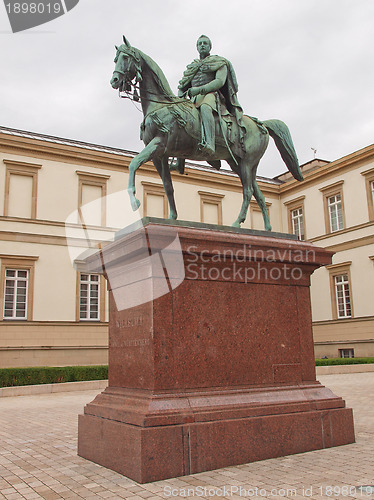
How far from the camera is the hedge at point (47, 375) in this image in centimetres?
1723

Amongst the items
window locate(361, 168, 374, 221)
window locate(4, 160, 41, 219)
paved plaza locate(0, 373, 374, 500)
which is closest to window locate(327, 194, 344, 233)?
window locate(361, 168, 374, 221)

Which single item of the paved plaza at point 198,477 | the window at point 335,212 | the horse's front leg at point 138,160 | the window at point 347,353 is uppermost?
the window at point 335,212

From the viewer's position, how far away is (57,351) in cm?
2412

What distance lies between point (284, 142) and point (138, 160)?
259 cm

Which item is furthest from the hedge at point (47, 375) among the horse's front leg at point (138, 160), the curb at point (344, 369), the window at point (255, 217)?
the window at point (255, 217)

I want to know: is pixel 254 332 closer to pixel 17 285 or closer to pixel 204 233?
pixel 204 233

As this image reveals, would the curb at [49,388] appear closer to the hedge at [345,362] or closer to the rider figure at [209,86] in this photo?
the hedge at [345,362]

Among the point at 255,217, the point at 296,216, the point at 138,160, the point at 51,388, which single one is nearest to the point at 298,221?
the point at 296,216

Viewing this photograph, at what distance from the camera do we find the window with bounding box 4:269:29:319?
23.8m

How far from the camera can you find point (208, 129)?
266 inches

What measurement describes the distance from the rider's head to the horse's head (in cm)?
114

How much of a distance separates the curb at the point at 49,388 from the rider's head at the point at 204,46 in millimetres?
12262

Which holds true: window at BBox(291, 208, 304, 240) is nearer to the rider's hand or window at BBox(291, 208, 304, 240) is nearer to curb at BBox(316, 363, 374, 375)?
curb at BBox(316, 363, 374, 375)

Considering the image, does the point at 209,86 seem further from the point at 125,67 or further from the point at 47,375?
the point at 47,375
